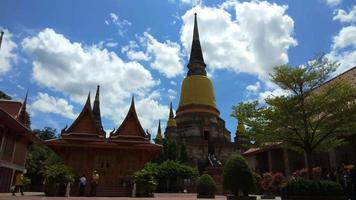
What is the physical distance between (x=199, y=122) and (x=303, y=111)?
3816cm

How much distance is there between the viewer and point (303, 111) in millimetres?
14383

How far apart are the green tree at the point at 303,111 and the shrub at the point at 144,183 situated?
27.5 ft

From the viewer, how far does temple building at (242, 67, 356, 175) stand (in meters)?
21.8

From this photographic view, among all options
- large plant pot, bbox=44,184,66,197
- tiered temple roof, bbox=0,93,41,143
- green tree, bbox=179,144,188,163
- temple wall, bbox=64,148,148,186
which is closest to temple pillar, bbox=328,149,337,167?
temple wall, bbox=64,148,148,186

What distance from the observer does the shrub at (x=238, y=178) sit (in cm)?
1606

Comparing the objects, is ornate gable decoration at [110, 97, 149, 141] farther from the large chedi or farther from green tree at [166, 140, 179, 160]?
the large chedi

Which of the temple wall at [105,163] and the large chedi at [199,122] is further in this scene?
the large chedi at [199,122]

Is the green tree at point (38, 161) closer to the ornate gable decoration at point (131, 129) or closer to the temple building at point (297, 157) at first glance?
the ornate gable decoration at point (131, 129)

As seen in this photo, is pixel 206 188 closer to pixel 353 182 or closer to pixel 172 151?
pixel 353 182

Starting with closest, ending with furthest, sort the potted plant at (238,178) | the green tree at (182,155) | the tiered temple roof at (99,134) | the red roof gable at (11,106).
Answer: the potted plant at (238,178) < the tiered temple roof at (99,134) < the red roof gable at (11,106) < the green tree at (182,155)

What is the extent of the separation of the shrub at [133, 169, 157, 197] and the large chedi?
2674 cm

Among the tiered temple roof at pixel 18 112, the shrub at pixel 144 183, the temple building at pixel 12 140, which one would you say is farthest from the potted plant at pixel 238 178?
the tiered temple roof at pixel 18 112

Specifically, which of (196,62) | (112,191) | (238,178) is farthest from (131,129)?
(196,62)

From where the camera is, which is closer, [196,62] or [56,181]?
[56,181]
